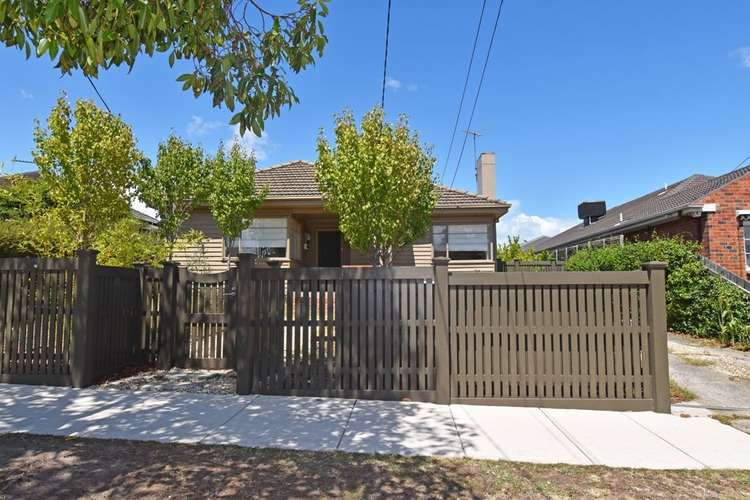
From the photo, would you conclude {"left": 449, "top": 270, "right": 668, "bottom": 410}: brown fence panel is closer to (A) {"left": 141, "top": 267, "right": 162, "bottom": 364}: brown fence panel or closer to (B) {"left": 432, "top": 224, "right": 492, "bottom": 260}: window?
(A) {"left": 141, "top": 267, "right": 162, "bottom": 364}: brown fence panel

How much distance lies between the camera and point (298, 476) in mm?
3246

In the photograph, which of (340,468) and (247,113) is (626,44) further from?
(340,468)

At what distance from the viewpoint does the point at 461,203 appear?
15000 mm

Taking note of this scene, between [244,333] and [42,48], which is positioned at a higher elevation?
[42,48]

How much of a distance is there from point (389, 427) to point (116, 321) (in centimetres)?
460

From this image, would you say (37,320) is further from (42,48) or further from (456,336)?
(456,336)

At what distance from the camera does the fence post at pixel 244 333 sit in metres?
5.53

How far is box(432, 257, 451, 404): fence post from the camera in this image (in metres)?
5.25

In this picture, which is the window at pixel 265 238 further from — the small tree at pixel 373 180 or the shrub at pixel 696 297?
the shrub at pixel 696 297

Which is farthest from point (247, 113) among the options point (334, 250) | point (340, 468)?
point (334, 250)

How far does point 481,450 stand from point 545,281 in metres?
2.32

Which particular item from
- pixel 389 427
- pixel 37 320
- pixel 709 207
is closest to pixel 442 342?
pixel 389 427

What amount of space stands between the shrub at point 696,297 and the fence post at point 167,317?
10.9 meters

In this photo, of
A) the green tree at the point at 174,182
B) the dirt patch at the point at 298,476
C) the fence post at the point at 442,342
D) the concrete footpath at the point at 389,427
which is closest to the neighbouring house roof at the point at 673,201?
the concrete footpath at the point at 389,427
